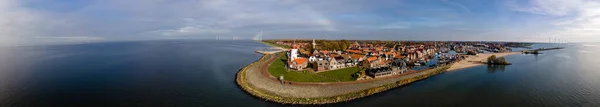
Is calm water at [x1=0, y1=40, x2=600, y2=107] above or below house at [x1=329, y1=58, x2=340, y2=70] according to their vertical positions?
below

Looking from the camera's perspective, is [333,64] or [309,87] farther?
[333,64]

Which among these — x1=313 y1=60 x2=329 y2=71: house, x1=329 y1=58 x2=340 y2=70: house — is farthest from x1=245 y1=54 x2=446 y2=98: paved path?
x1=329 y1=58 x2=340 y2=70: house

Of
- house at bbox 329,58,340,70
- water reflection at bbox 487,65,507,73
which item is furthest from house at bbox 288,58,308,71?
water reflection at bbox 487,65,507,73

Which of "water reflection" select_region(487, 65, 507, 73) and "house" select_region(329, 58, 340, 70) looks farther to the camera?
"water reflection" select_region(487, 65, 507, 73)

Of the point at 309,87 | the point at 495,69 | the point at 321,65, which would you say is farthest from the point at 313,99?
the point at 495,69

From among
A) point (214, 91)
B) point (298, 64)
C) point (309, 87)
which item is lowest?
point (214, 91)

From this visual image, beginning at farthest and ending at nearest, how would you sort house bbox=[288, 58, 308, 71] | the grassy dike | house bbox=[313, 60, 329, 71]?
house bbox=[288, 58, 308, 71] < house bbox=[313, 60, 329, 71] < the grassy dike

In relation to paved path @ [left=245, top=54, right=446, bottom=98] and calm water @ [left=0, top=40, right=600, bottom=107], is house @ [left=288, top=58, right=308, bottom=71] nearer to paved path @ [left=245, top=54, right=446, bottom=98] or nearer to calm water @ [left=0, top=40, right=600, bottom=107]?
paved path @ [left=245, top=54, right=446, bottom=98]

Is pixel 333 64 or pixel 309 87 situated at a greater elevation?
pixel 333 64

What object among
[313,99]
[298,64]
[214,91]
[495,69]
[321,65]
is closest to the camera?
[313,99]

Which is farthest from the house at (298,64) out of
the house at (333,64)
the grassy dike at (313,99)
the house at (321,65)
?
the grassy dike at (313,99)

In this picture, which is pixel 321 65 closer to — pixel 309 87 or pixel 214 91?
pixel 309 87

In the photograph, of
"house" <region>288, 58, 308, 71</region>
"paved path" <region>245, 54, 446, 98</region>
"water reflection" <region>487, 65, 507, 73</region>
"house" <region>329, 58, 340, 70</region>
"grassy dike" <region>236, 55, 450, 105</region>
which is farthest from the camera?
"water reflection" <region>487, 65, 507, 73</region>
